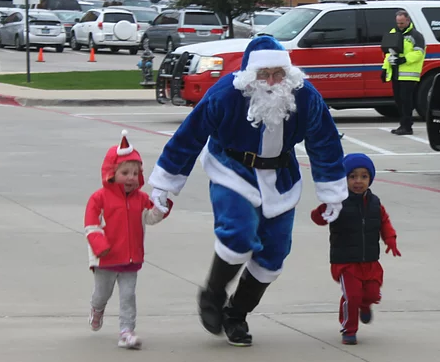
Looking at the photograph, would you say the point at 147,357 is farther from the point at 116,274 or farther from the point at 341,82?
the point at 341,82

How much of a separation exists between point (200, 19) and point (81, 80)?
476 inches

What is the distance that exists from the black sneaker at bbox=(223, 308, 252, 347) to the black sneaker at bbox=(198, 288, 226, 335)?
5 cm

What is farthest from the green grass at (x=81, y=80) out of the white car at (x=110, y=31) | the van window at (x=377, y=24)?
the white car at (x=110, y=31)

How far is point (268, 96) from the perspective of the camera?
5.38m

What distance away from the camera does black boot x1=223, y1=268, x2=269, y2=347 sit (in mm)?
5641

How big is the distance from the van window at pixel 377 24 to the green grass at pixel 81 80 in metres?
7.55

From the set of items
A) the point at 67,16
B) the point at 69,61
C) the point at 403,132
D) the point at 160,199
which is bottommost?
the point at 69,61

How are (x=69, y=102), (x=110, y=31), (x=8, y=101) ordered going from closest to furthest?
(x=69, y=102) → (x=8, y=101) → (x=110, y=31)

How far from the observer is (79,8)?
47562 mm

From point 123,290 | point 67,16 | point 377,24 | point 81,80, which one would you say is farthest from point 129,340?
point 67,16

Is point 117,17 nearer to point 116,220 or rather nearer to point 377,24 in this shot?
point 377,24

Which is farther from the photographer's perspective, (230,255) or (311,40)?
(311,40)

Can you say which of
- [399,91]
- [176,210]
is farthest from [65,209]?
[399,91]

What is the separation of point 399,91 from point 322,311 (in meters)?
10.2
